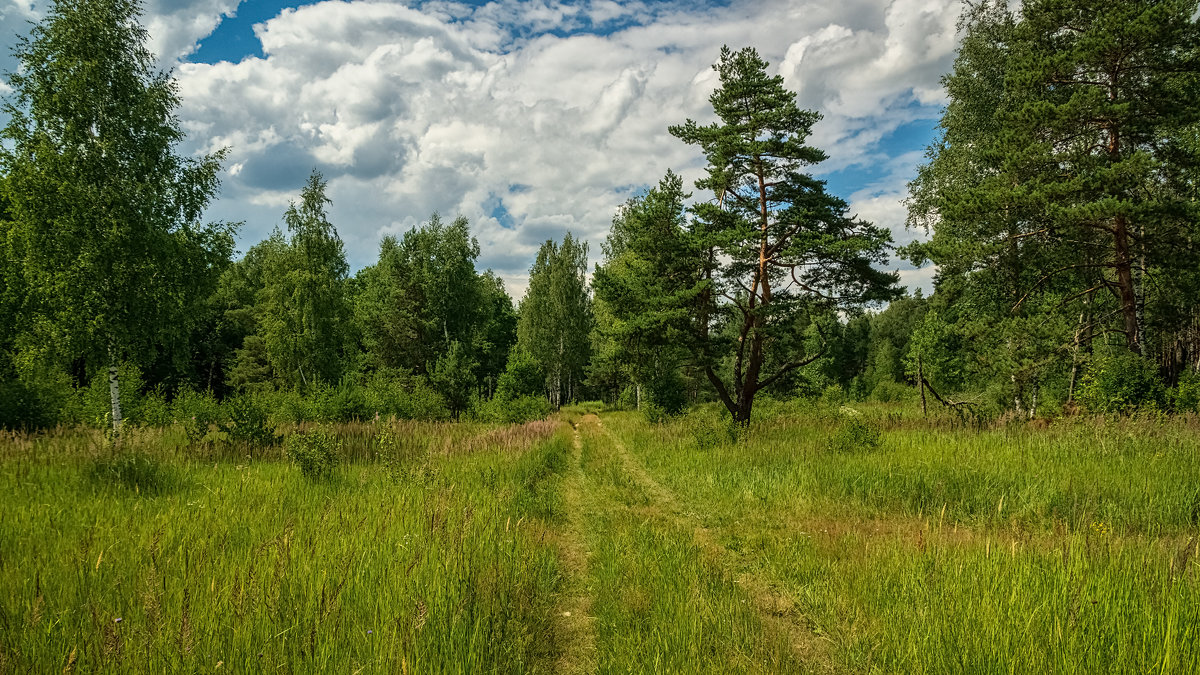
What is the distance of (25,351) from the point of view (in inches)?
487

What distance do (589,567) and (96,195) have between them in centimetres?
1599

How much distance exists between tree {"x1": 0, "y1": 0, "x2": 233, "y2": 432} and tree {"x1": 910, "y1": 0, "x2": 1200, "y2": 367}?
886 inches

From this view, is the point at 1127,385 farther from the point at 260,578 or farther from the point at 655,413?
the point at 260,578

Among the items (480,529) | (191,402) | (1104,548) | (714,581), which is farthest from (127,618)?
(191,402)

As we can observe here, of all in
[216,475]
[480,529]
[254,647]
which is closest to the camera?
[254,647]

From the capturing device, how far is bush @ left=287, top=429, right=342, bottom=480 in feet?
23.6

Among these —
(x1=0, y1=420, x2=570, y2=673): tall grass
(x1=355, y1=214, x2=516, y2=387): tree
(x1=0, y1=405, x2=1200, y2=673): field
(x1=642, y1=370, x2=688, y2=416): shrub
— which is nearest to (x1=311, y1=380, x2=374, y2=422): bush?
(x1=0, y1=405, x2=1200, y2=673): field

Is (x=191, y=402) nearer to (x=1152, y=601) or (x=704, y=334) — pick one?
(x=704, y=334)

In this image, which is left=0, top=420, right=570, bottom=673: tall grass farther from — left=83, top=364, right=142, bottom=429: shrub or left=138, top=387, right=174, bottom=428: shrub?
left=138, top=387, right=174, bottom=428: shrub

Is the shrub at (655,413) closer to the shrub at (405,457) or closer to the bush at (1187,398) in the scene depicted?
the shrub at (405,457)

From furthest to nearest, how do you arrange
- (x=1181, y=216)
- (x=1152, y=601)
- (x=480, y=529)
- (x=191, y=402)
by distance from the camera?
1. (x=191, y=402)
2. (x=1181, y=216)
3. (x=480, y=529)
4. (x=1152, y=601)

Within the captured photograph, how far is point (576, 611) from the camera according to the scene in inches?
172

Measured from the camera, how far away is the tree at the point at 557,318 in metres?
41.2

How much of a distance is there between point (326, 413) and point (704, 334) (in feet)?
45.8
